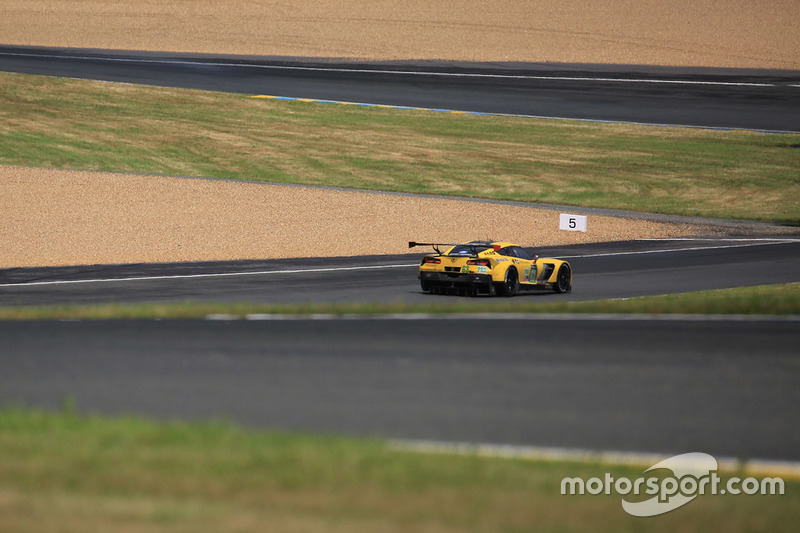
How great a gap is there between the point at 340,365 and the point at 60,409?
2.85 meters

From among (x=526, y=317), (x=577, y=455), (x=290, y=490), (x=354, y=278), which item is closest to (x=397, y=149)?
(x=354, y=278)

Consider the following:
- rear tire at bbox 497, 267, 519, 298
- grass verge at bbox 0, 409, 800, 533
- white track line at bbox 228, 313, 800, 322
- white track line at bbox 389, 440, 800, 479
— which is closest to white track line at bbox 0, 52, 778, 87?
rear tire at bbox 497, 267, 519, 298

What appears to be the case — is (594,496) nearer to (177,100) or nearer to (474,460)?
(474,460)

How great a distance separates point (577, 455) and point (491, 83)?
48.4 m

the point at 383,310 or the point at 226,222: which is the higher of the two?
the point at 226,222

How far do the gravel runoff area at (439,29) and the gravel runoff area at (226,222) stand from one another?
25.1 metres

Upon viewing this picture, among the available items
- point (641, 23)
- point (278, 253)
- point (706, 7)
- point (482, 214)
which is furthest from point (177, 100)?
point (706, 7)

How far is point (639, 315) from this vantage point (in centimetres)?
1400

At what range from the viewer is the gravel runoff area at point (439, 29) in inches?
2343

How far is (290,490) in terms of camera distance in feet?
18.9

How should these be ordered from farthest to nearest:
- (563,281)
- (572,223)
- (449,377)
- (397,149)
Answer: (397,149) < (572,223) < (563,281) < (449,377)

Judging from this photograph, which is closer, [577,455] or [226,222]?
[577,455]

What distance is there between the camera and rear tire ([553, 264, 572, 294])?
2212 centimetres

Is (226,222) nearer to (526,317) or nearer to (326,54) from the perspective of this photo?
(526,317)
